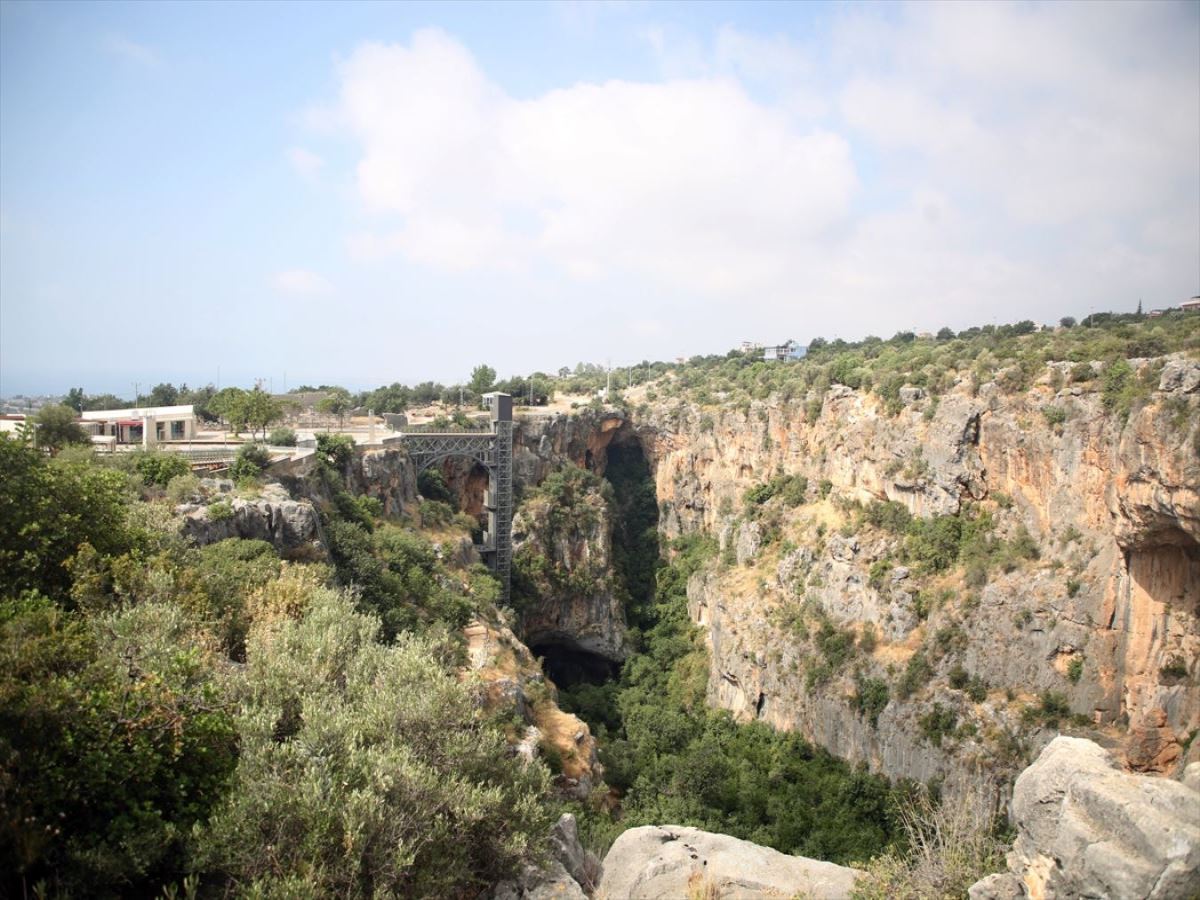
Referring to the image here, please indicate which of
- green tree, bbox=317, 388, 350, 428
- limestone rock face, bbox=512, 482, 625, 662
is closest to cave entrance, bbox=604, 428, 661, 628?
limestone rock face, bbox=512, 482, 625, 662

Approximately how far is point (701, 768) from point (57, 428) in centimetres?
2630

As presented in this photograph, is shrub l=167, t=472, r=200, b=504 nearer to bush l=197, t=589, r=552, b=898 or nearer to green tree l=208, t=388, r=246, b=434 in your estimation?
bush l=197, t=589, r=552, b=898

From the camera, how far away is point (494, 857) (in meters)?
10.4

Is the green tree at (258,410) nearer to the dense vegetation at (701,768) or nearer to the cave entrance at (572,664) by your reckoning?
the dense vegetation at (701,768)

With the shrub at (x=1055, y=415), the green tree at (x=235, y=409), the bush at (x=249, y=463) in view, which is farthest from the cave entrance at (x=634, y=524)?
the shrub at (x=1055, y=415)

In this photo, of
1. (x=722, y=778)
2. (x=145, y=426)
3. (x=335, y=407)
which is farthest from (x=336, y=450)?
(x=722, y=778)

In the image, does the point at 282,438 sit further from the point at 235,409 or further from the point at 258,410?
the point at 235,409

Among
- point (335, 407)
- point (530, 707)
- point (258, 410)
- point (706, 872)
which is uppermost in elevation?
point (335, 407)

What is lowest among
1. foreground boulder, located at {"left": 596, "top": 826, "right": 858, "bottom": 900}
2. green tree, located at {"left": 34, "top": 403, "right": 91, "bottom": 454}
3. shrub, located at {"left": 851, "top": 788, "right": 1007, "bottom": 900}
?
foreground boulder, located at {"left": 596, "top": 826, "right": 858, "bottom": 900}

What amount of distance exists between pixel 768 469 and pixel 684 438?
28.7ft

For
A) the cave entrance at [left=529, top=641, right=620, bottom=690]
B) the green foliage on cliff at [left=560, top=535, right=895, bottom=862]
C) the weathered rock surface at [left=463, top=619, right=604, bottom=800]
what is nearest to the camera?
the weathered rock surface at [left=463, top=619, right=604, bottom=800]

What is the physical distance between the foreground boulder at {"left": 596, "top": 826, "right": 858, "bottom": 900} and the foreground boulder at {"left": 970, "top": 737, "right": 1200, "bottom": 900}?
2818 mm

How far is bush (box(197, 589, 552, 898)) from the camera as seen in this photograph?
8.41 meters

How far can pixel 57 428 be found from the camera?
1026 inches
